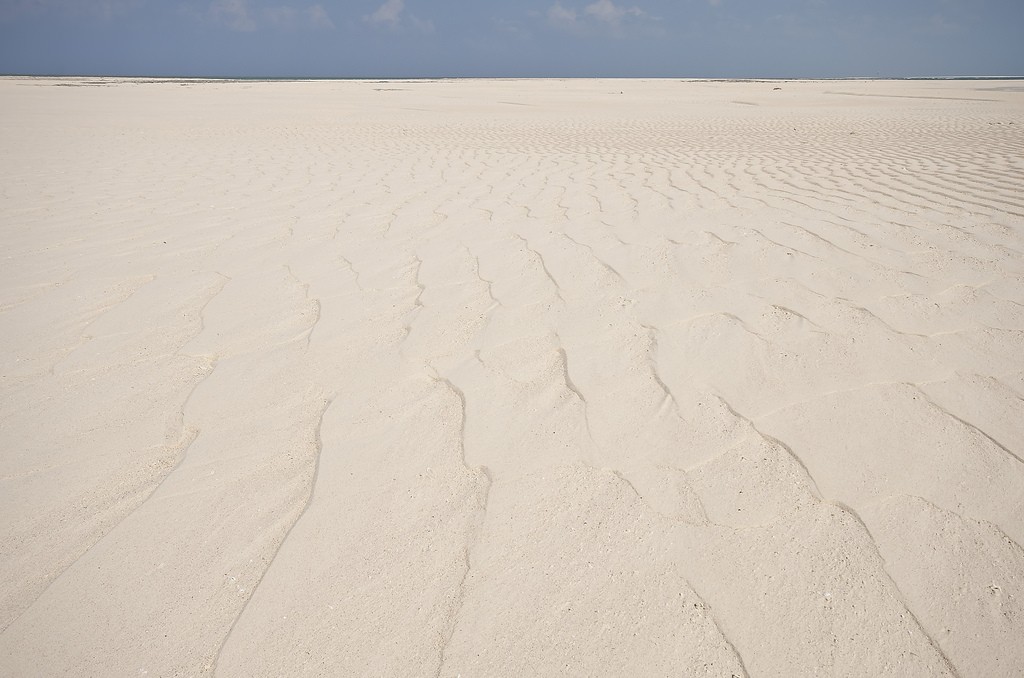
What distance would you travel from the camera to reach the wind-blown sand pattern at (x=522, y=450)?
0.92m

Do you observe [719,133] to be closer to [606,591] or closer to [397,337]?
[397,337]

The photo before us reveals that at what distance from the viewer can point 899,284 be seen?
2092 millimetres

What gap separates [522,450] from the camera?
51.7 inches

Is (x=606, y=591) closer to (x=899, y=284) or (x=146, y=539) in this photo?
(x=146, y=539)

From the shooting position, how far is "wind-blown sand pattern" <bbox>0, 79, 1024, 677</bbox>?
916mm

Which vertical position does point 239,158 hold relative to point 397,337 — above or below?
below

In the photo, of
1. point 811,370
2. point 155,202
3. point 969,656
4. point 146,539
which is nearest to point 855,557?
point 969,656

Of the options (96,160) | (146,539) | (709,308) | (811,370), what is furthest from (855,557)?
(96,160)

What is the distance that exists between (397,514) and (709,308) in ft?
4.56

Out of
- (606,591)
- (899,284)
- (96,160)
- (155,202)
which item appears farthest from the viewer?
(96,160)

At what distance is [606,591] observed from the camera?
3.20 ft

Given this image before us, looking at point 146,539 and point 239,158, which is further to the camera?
point 239,158

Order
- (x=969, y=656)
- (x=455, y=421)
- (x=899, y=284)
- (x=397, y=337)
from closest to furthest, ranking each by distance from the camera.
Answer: (x=969, y=656) → (x=455, y=421) → (x=397, y=337) → (x=899, y=284)

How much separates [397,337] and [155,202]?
330 centimetres
